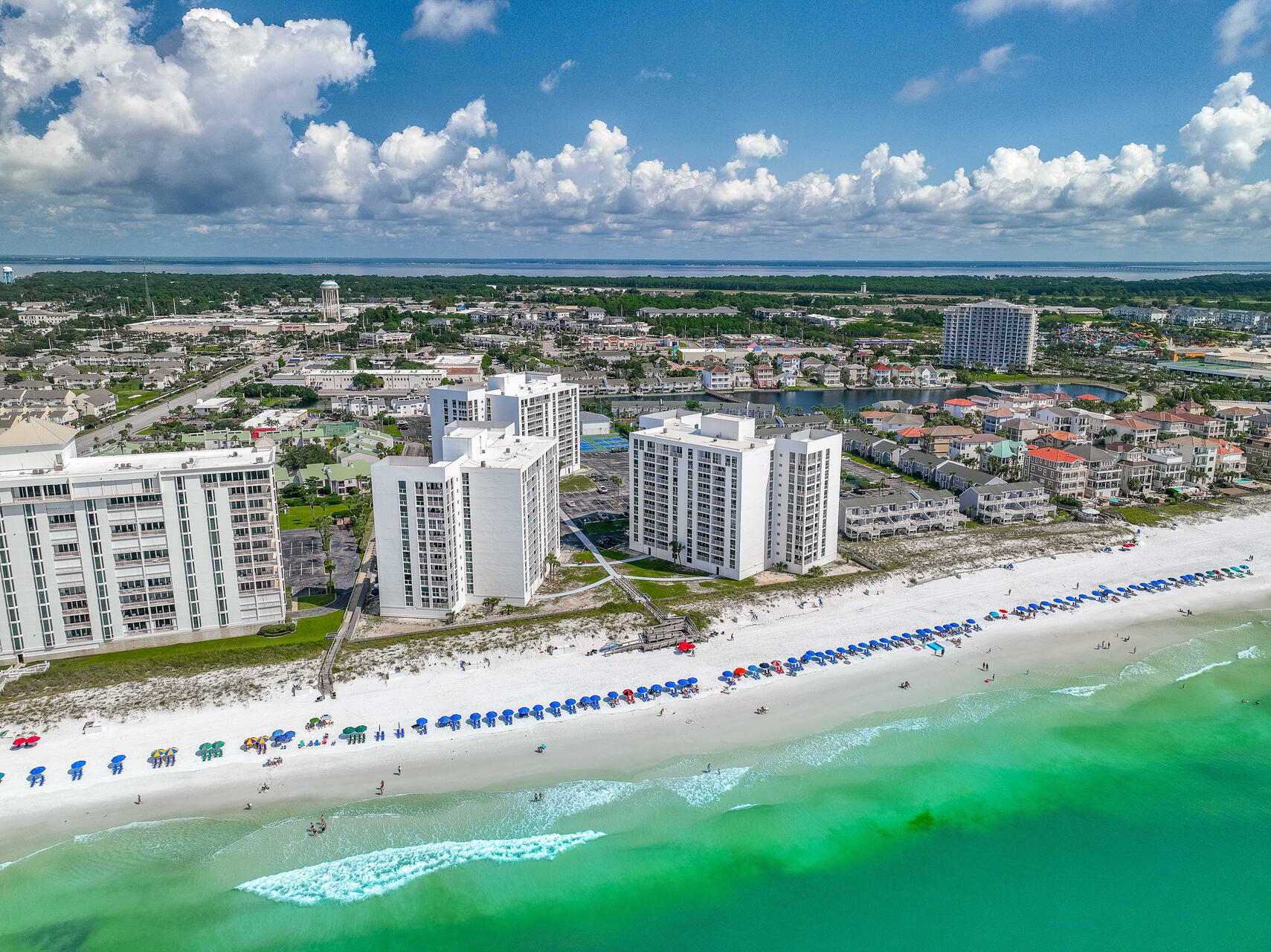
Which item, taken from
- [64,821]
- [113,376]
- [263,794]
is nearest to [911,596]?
[263,794]

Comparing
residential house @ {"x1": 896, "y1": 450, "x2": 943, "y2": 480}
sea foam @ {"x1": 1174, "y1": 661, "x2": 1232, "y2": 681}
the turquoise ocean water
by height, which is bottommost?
the turquoise ocean water

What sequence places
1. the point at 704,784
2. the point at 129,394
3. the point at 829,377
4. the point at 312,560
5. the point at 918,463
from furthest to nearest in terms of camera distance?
the point at 829,377
the point at 129,394
the point at 918,463
the point at 312,560
the point at 704,784

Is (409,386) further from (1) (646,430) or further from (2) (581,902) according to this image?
(2) (581,902)

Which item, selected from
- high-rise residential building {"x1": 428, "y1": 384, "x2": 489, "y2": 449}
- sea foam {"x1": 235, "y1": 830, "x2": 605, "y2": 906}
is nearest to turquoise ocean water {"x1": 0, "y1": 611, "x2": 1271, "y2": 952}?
sea foam {"x1": 235, "y1": 830, "x2": 605, "y2": 906}

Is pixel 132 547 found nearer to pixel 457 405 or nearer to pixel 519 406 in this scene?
pixel 457 405

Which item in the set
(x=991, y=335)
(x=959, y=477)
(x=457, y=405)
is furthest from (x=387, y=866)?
(x=991, y=335)

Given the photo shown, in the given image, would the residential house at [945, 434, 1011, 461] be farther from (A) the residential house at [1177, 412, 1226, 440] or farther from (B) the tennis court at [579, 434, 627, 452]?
(B) the tennis court at [579, 434, 627, 452]
